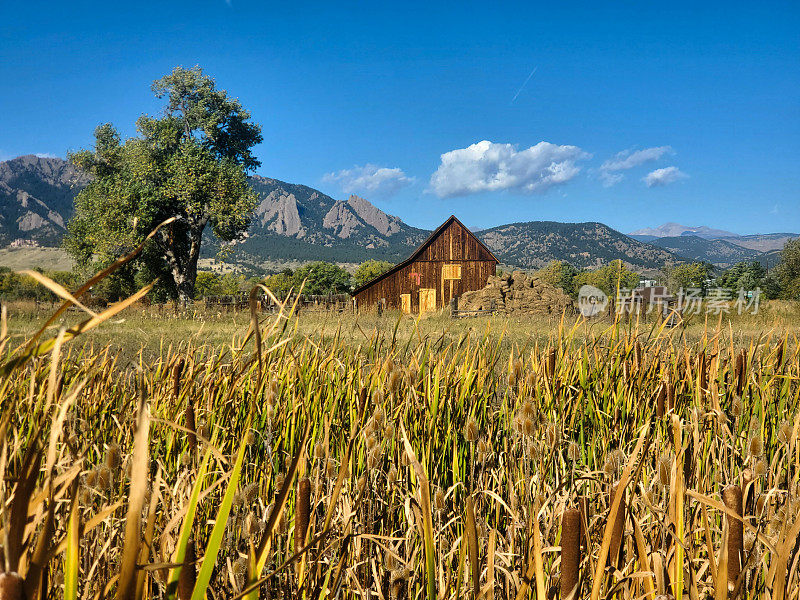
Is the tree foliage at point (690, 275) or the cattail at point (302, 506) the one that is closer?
the cattail at point (302, 506)

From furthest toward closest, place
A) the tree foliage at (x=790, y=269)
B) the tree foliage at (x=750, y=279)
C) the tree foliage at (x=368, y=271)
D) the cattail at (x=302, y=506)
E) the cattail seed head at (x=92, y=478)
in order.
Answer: the tree foliage at (x=368, y=271) < the tree foliage at (x=750, y=279) < the tree foliage at (x=790, y=269) < the cattail seed head at (x=92, y=478) < the cattail at (x=302, y=506)

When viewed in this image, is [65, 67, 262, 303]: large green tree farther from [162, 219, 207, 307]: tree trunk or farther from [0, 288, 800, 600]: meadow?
[0, 288, 800, 600]: meadow

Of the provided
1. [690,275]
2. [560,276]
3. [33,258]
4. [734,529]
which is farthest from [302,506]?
[33,258]

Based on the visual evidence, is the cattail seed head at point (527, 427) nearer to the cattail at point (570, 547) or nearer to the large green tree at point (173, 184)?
the cattail at point (570, 547)

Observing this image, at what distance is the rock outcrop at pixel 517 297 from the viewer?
80.6 ft

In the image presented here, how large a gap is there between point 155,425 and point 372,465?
40.8 inches

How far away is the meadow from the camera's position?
2.23 ft

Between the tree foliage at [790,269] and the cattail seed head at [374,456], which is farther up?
the tree foliage at [790,269]

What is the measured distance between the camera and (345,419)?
2148mm

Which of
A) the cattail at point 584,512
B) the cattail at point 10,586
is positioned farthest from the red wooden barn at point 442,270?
the cattail at point 10,586

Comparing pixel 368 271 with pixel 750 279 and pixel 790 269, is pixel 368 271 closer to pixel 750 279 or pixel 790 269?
pixel 750 279

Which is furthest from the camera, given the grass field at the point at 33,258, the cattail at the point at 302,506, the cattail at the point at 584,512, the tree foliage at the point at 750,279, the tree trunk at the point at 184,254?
the grass field at the point at 33,258

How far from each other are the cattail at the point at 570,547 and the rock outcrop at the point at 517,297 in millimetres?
23405

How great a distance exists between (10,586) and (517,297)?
25.8 m
